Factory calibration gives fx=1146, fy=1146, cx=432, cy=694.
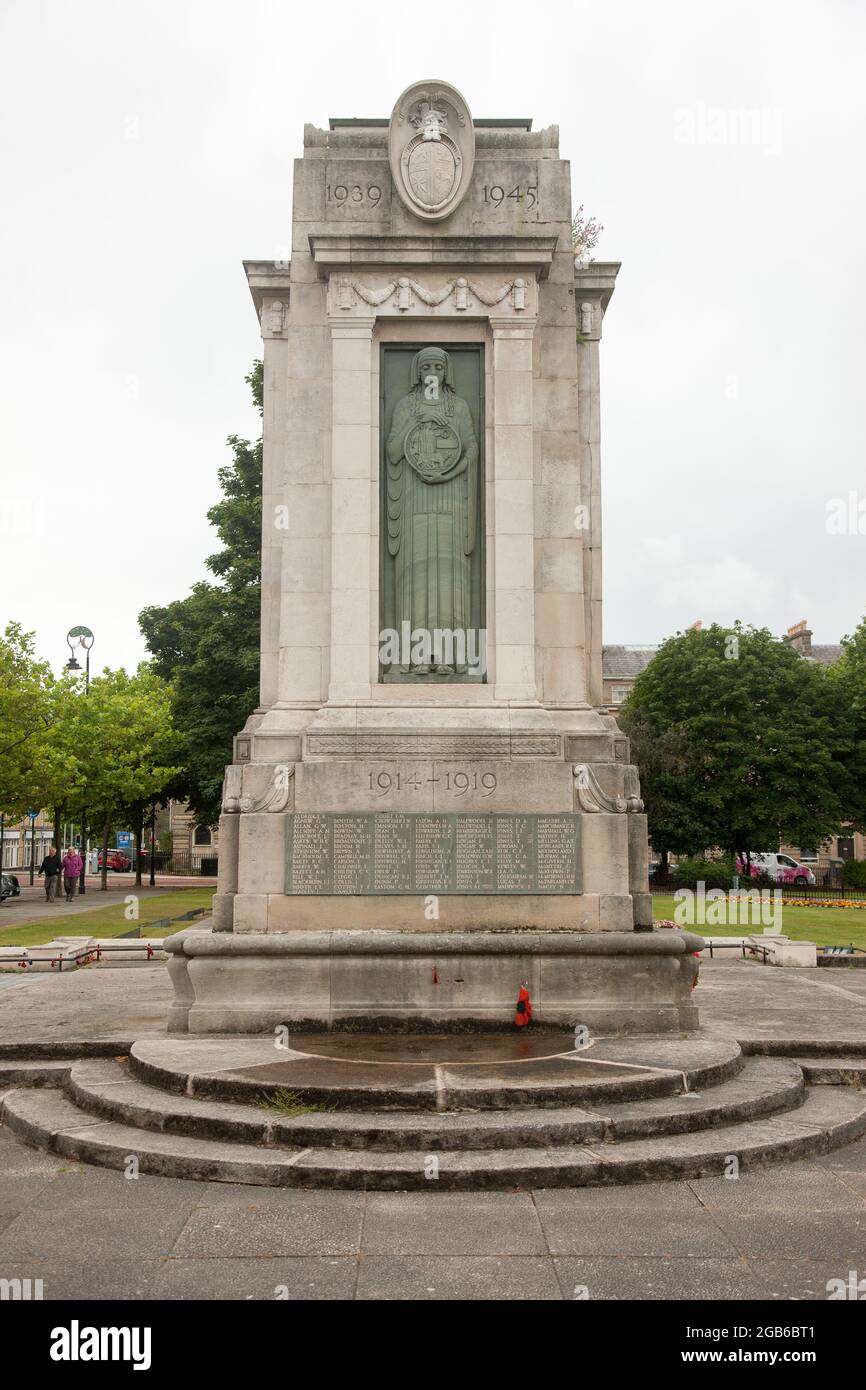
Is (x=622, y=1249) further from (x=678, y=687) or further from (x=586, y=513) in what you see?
(x=678, y=687)

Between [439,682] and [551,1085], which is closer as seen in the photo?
[551,1085]

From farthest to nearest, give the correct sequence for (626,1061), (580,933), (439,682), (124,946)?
(124,946) → (439,682) → (580,933) → (626,1061)

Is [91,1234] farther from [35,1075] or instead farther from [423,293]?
[423,293]

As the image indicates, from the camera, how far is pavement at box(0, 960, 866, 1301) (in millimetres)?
5770

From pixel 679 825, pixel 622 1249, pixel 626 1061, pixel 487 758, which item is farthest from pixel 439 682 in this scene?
Answer: pixel 679 825

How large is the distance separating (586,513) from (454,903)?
4.43 metres

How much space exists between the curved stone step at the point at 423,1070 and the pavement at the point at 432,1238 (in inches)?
38.2

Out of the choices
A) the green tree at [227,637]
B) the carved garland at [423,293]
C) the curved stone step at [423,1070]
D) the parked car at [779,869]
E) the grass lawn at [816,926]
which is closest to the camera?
the curved stone step at [423,1070]

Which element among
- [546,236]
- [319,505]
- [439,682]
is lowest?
[439,682]

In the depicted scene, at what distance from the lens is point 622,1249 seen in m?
6.22

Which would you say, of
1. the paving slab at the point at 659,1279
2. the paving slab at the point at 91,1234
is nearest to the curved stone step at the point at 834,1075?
the paving slab at the point at 659,1279

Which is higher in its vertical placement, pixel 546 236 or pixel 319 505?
pixel 546 236

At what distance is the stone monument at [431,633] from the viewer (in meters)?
10.5

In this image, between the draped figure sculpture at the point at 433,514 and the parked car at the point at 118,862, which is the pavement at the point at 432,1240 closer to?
the draped figure sculpture at the point at 433,514
